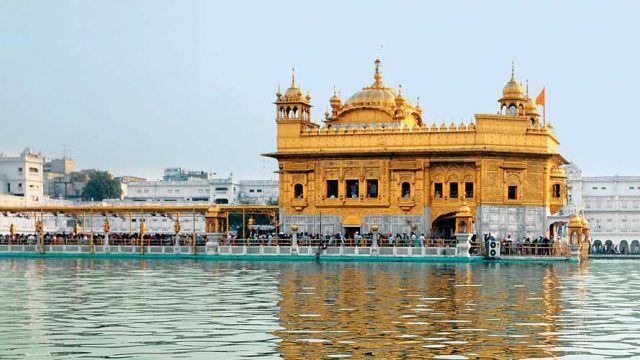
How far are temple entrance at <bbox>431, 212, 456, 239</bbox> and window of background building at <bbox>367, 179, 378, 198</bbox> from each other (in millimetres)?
3601

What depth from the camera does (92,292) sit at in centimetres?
2539

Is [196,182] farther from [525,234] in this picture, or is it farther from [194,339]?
[194,339]

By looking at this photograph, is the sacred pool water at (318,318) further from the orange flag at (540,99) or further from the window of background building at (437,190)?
the orange flag at (540,99)

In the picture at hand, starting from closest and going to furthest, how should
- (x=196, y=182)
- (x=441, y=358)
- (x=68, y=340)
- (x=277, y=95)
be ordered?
(x=441, y=358)
(x=68, y=340)
(x=277, y=95)
(x=196, y=182)

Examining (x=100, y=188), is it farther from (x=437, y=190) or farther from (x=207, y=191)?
(x=437, y=190)

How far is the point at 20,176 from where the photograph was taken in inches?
4301

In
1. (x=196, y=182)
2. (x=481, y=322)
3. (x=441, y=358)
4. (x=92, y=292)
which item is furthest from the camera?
(x=196, y=182)

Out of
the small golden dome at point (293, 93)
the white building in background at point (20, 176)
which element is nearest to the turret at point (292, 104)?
the small golden dome at point (293, 93)

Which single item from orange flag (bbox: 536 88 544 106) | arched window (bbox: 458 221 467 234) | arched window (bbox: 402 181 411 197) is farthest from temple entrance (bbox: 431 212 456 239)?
orange flag (bbox: 536 88 544 106)

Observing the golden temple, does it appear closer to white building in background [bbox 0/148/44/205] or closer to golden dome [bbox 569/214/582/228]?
golden dome [bbox 569/214/582/228]

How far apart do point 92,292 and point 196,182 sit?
317 ft

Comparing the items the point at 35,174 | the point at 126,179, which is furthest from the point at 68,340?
the point at 126,179

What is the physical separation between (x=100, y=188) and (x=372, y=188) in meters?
71.4

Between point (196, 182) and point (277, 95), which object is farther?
point (196, 182)
